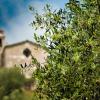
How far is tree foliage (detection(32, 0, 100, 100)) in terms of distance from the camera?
23.1 meters

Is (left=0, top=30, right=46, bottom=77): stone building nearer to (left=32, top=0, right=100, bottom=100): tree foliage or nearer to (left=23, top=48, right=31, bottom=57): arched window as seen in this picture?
(left=23, top=48, right=31, bottom=57): arched window

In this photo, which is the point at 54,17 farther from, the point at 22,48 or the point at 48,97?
the point at 22,48

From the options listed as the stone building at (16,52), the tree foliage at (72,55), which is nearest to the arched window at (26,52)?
the stone building at (16,52)

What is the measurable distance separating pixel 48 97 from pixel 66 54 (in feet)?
7.96

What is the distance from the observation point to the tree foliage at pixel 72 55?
23.1m

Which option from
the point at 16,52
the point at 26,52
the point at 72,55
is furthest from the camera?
the point at 26,52

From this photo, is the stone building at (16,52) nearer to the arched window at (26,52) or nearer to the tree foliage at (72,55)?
the arched window at (26,52)

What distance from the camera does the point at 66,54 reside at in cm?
2384

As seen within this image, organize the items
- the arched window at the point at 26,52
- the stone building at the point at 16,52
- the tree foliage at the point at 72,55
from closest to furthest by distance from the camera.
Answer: the tree foliage at the point at 72,55 < the stone building at the point at 16,52 < the arched window at the point at 26,52

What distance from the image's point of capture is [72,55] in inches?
924

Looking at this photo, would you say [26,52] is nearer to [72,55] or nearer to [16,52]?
[16,52]

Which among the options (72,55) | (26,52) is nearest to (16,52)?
(26,52)

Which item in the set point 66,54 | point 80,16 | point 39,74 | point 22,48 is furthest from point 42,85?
point 22,48

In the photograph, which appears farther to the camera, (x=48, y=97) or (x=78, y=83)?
(x=48, y=97)
